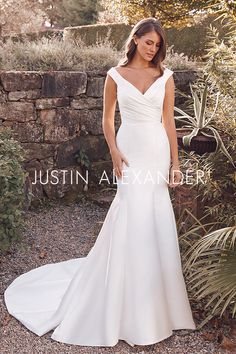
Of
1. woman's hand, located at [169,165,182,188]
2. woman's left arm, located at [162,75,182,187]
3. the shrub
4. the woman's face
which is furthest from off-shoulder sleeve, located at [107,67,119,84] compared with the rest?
the shrub

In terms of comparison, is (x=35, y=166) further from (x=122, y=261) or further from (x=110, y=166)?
(x=122, y=261)

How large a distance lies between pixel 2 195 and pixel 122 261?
4.27ft

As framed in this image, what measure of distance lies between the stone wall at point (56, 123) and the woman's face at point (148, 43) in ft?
8.13

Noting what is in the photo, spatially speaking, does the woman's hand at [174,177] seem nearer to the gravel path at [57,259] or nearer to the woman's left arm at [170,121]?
the woman's left arm at [170,121]

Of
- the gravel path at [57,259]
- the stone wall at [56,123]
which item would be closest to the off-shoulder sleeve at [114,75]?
the gravel path at [57,259]

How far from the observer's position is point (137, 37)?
9.07ft

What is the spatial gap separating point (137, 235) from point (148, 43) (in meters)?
1.08

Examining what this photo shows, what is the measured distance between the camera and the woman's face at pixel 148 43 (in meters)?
2.73

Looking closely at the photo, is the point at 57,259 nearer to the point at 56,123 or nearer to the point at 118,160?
the point at 118,160

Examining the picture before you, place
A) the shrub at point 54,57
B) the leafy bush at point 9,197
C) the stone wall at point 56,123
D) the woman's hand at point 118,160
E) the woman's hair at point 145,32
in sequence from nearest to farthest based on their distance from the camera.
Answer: the woman's hair at point 145,32 → the woman's hand at point 118,160 → the leafy bush at point 9,197 → the stone wall at point 56,123 → the shrub at point 54,57

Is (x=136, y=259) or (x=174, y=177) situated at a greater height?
(x=174, y=177)

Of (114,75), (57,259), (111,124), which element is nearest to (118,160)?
(111,124)

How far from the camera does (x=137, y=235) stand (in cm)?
281

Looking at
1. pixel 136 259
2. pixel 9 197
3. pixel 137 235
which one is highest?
pixel 137 235
